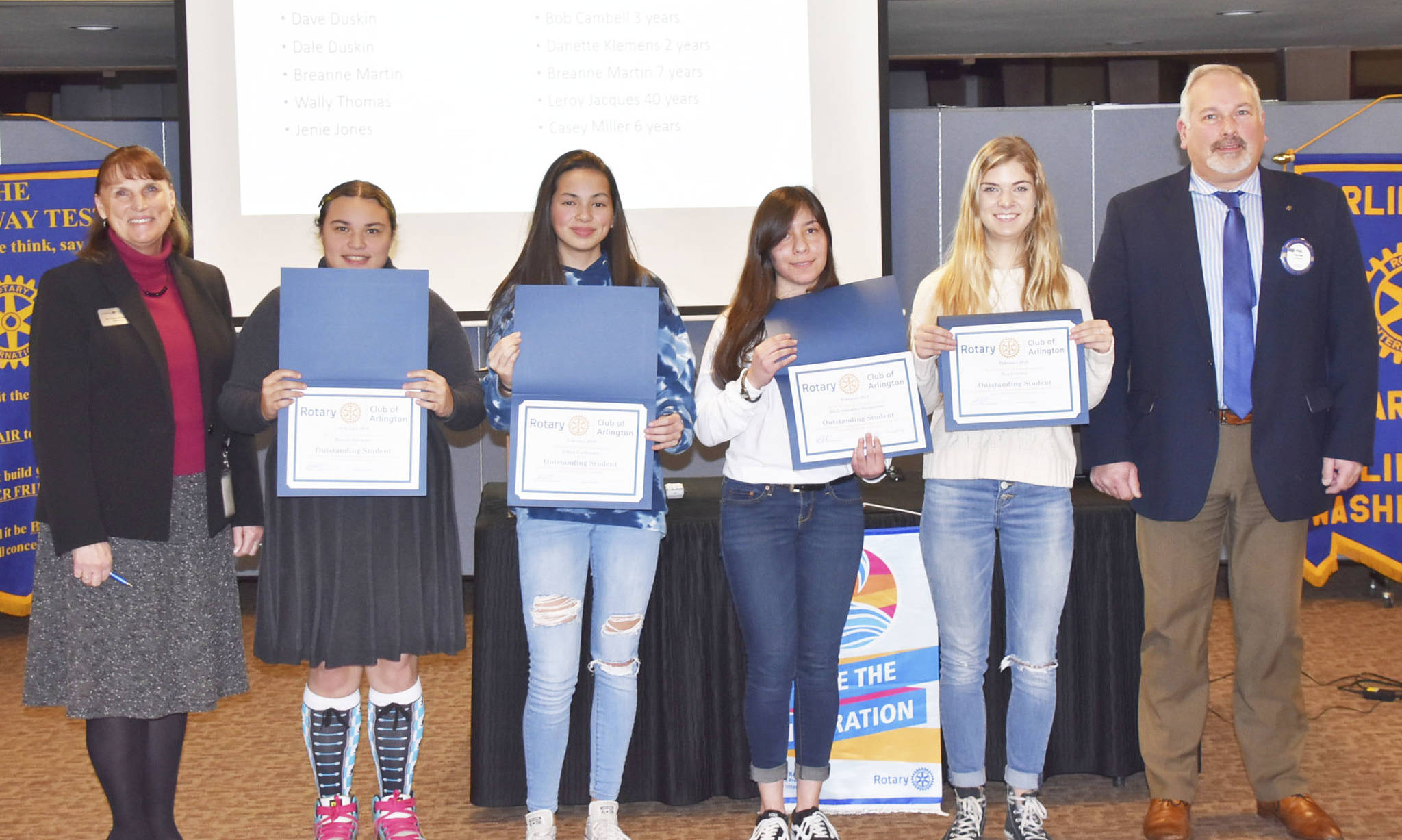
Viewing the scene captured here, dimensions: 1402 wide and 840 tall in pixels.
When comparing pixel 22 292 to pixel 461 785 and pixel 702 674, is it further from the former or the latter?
pixel 702 674

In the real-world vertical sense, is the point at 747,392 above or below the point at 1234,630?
above

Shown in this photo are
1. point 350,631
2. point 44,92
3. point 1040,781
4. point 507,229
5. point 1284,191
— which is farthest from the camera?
point 44,92

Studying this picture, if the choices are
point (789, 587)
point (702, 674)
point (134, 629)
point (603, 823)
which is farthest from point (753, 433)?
point (134, 629)

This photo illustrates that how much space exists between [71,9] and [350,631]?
15.9ft

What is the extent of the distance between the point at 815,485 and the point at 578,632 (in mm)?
602

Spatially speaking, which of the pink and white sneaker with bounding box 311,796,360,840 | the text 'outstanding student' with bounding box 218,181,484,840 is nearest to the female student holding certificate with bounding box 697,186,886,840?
the text 'outstanding student' with bounding box 218,181,484,840

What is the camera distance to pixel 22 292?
4.75 meters

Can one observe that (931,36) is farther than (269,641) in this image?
Yes

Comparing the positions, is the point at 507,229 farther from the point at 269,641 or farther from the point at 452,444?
the point at 269,641

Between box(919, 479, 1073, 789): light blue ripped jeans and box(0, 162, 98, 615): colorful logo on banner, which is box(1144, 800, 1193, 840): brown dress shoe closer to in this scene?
box(919, 479, 1073, 789): light blue ripped jeans

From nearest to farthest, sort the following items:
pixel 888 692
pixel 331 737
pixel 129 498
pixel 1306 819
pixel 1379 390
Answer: pixel 129 498, pixel 331 737, pixel 1306 819, pixel 888 692, pixel 1379 390

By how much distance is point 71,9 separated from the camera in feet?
19.0

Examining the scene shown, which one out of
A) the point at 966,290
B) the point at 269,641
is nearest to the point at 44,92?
the point at 269,641

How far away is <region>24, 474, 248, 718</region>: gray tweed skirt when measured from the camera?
2277 millimetres
